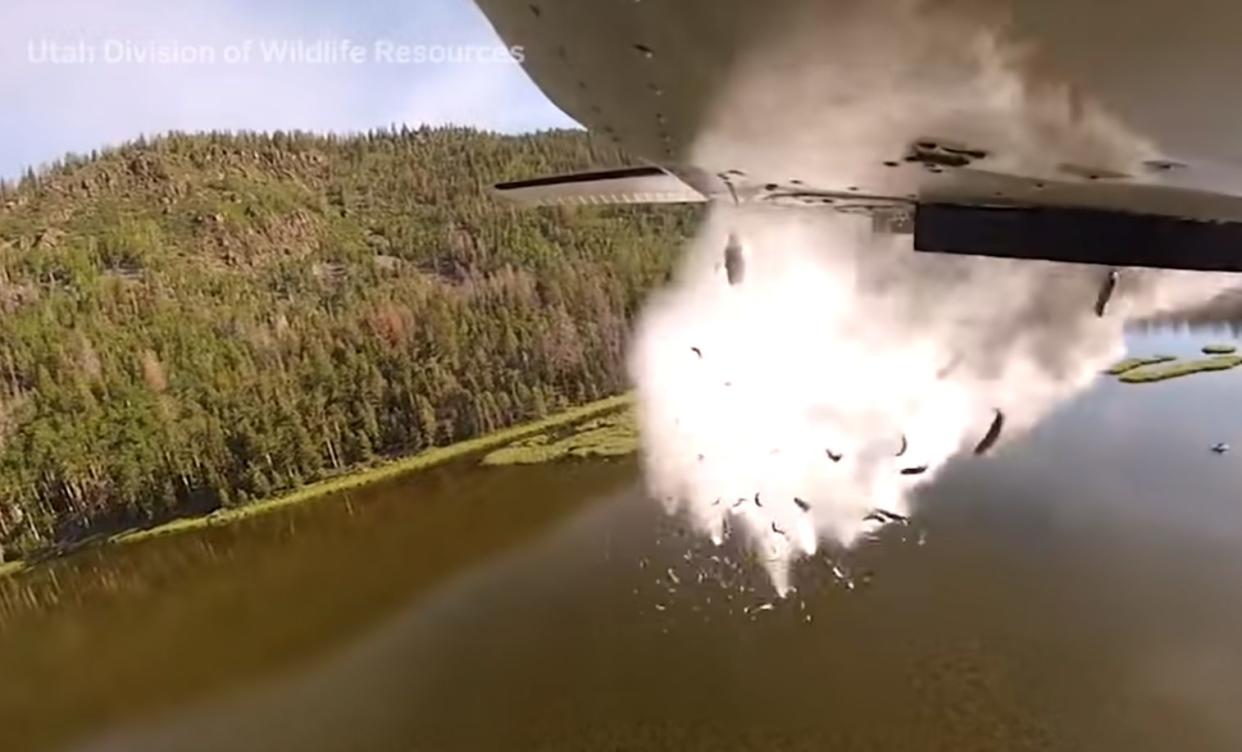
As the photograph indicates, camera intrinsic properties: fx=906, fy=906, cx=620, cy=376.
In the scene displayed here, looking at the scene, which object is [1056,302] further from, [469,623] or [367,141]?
[367,141]

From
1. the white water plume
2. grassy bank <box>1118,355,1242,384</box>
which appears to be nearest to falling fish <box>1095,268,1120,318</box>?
the white water plume

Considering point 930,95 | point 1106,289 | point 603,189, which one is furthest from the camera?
point 1106,289

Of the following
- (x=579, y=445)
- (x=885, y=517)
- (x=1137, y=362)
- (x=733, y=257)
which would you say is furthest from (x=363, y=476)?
(x=733, y=257)

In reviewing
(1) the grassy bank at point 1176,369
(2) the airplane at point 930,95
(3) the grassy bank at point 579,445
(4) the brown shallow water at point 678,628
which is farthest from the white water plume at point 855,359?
(1) the grassy bank at point 1176,369

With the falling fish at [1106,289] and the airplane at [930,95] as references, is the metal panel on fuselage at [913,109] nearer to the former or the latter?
the airplane at [930,95]

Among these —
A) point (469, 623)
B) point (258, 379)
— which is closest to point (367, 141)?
point (258, 379)

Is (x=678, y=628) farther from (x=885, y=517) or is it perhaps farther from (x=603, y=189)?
(x=603, y=189)

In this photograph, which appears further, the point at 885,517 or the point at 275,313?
the point at 275,313
